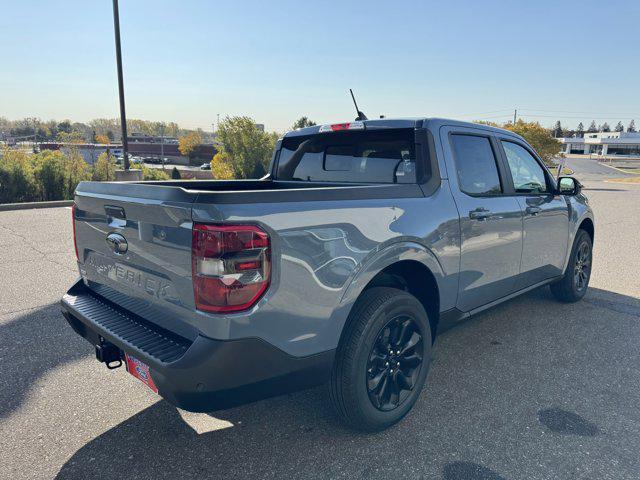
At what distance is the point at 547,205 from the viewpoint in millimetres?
4289

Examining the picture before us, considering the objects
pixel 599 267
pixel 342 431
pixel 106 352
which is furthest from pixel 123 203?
pixel 599 267

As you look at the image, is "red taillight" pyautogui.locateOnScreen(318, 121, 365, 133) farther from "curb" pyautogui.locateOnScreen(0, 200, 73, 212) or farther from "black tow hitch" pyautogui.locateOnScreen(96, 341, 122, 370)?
"curb" pyautogui.locateOnScreen(0, 200, 73, 212)

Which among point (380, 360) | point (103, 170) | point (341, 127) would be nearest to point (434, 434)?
point (380, 360)

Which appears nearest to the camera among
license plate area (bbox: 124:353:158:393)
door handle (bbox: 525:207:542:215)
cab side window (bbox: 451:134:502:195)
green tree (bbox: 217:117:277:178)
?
license plate area (bbox: 124:353:158:393)

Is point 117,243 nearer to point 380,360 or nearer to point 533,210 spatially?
point 380,360

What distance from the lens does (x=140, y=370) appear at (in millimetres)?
2299

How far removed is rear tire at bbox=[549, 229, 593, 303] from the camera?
4.99 metres

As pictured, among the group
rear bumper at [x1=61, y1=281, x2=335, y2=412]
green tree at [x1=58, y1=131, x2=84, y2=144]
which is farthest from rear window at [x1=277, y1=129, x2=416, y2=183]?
green tree at [x1=58, y1=131, x2=84, y2=144]

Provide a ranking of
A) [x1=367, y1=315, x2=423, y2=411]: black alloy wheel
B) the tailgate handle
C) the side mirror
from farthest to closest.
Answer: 1. the side mirror
2. [x1=367, y1=315, x2=423, y2=411]: black alloy wheel
3. the tailgate handle

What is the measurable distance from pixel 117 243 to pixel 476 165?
2.60m

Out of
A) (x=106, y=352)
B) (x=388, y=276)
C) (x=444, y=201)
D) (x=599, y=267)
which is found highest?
(x=444, y=201)

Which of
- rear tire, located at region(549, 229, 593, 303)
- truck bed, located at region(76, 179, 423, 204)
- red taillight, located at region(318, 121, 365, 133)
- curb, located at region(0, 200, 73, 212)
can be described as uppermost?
red taillight, located at region(318, 121, 365, 133)

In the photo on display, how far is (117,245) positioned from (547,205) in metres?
3.70

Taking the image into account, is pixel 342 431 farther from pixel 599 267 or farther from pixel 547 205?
pixel 599 267
